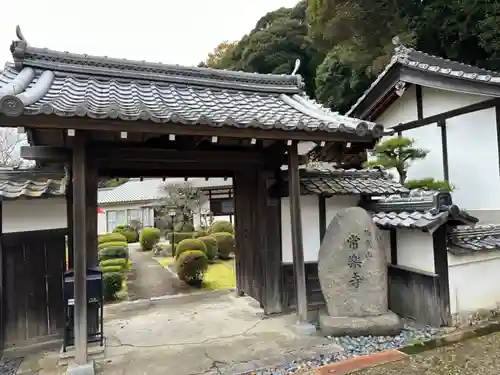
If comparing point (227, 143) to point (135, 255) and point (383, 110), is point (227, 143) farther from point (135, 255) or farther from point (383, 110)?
point (135, 255)

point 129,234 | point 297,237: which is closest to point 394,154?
point 297,237

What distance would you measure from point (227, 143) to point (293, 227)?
1775 mm

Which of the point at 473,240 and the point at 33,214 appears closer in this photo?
the point at 33,214

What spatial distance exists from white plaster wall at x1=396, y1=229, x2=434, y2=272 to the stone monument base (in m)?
1.06

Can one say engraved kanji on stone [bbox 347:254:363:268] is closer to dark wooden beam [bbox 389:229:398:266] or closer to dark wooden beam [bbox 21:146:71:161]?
dark wooden beam [bbox 389:229:398:266]

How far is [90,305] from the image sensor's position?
5227 mm

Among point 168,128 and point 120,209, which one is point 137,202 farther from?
point 168,128

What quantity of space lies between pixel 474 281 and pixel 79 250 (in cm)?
601

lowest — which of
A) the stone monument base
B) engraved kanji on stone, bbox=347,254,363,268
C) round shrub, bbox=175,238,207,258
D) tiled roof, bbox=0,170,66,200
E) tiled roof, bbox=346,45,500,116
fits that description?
the stone monument base

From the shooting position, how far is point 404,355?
15.2ft

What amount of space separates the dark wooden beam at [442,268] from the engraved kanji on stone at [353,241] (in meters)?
1.18

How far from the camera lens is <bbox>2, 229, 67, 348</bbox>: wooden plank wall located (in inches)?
202

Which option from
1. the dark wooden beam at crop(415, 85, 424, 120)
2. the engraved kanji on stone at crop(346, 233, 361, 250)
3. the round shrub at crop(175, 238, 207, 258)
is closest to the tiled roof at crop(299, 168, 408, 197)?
the engraved kanji on stone at crop(346, 233, 361, 250)

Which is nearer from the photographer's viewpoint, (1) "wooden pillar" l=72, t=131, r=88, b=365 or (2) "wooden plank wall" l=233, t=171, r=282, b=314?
(1) "wooden pillar" l=72, t=131, r=88, b=365
